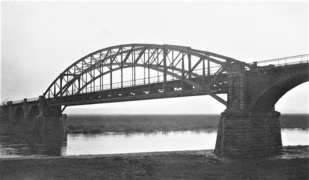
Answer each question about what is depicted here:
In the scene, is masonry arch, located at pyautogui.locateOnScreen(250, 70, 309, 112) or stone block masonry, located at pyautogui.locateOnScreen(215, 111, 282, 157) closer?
masonry arch, located at pyautogui.locateOnScreen(250, 70, 309, 112)

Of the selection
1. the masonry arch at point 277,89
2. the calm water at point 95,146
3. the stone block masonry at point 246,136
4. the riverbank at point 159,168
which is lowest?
the calm water at point 95,146

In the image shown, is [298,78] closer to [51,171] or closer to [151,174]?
[151,174]

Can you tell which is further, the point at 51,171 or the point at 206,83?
the point at 206,83

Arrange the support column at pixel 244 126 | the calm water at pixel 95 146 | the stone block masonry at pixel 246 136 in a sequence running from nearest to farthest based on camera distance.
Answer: the stone block masonry at pixel 246 136, the support column at pixel 244 126, the calm water at pixel 95 146

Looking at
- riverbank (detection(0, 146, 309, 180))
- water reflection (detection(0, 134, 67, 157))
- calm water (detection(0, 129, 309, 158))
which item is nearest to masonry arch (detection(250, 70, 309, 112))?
riverbank (detection(0, 146, 309, 180))

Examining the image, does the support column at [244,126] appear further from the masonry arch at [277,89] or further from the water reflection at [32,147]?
the water reflection at [32,147]

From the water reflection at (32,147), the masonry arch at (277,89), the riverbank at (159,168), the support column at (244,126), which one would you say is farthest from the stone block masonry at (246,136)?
the water reflection at (32,147)

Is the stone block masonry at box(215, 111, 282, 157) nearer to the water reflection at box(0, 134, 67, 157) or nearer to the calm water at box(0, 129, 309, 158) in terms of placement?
the calm water at box(0, 129, 309, 158)

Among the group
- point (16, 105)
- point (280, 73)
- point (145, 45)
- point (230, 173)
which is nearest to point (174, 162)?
point (230, 173)
